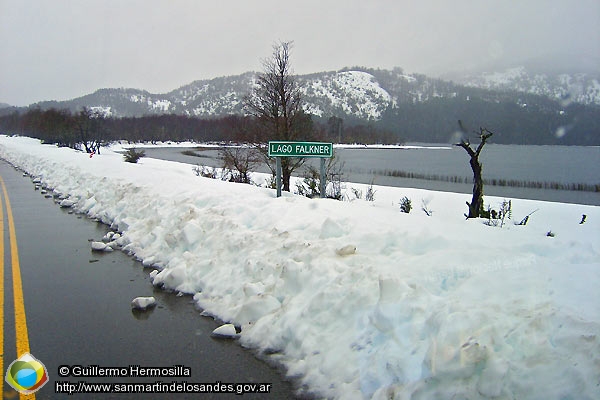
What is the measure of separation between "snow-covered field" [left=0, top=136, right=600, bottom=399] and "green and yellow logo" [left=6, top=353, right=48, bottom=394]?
182cm

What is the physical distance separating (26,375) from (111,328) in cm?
100

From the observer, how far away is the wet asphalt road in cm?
376

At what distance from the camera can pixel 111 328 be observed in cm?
459

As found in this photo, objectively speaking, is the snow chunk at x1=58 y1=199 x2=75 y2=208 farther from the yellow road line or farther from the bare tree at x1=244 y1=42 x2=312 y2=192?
the bare tree at x1=244 y1=42 x2=312 y2=192

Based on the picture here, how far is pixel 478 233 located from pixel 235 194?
5.32 meters

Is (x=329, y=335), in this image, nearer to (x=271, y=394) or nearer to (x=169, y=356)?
(x=271, y=394)

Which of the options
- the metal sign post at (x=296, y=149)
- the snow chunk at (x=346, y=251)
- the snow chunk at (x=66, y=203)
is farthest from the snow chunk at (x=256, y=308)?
the snow chunk at (x=66, y=203)

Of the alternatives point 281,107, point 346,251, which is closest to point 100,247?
point 346,251

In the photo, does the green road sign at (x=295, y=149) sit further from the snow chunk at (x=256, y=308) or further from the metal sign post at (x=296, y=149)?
the snow chunk at (x=256, y=308)

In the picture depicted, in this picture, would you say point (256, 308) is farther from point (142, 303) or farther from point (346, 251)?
point (142, 303)

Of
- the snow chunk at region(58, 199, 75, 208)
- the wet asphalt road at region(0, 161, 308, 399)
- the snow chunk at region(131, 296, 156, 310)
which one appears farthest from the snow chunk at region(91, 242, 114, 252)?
the snow chunk at region(58, 199, 75, 208)

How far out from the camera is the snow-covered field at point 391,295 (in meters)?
2.96

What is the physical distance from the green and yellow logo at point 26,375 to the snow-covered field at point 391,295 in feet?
5.99

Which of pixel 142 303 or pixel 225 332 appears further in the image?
pixel 142 303
